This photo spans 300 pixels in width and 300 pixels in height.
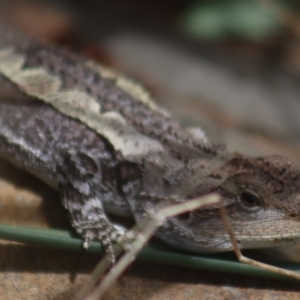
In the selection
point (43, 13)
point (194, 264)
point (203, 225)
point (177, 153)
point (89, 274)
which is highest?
point (43, 13)

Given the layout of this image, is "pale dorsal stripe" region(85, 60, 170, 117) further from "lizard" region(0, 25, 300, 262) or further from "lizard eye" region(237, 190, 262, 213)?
"lizard eye" region(237, 190, 262, 213)

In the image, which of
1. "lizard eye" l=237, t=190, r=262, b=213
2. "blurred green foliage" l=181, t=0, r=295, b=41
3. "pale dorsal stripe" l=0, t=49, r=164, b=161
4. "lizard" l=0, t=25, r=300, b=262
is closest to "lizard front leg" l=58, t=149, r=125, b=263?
"lizard" l=0, t=25, r=300, b=262

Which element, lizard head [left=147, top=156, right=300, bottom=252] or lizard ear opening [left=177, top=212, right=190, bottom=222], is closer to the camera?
lizard head [left=147, top=156, right=300, bottom=252]

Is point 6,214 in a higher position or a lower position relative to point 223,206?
lower

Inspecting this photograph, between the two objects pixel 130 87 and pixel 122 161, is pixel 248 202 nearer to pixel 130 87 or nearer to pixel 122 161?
pixel 122 161

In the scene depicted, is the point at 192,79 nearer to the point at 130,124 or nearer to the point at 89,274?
the point at 130,124

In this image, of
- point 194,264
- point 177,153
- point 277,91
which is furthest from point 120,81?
point 277,91

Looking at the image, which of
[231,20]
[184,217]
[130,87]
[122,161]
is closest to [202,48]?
[231,20]
